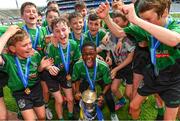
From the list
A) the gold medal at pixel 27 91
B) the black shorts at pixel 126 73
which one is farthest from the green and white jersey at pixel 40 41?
the black shorts at pixel 126 73

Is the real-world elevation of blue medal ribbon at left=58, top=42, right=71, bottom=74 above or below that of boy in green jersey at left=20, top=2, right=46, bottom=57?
below

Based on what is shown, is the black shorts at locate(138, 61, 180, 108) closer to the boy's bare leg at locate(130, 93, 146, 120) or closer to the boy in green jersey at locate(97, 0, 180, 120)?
the boy in green jersey at locate(97, 0, 180, 120)

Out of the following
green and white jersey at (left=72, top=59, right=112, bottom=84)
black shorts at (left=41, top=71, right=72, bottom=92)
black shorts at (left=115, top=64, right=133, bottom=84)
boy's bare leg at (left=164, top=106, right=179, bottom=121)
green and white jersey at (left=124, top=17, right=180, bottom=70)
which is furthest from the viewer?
black shorts at (left=115, top=64, right=133, bottom=84)

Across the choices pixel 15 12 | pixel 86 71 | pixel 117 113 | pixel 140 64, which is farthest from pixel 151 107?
pixel 15 12

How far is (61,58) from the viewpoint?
460 cm

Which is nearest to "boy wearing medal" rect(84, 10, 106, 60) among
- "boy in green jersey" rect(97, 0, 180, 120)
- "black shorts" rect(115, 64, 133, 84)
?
"black shorts" rect(115, 64, 133, 84)

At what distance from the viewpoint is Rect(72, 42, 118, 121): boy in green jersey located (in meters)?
4.30

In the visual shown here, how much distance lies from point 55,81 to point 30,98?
0.56 metres

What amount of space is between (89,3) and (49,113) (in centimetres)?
4877

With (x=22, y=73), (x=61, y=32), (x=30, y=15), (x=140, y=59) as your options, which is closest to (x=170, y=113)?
(x=140, y=59)

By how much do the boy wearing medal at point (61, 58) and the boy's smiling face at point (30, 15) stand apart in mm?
662

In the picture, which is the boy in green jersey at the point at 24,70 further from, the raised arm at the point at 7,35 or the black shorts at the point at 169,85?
the black shorts at the point at 169,85

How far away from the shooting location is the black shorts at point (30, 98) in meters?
4.29

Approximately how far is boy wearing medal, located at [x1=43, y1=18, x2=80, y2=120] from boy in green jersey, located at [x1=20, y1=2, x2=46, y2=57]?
483 millimetres
